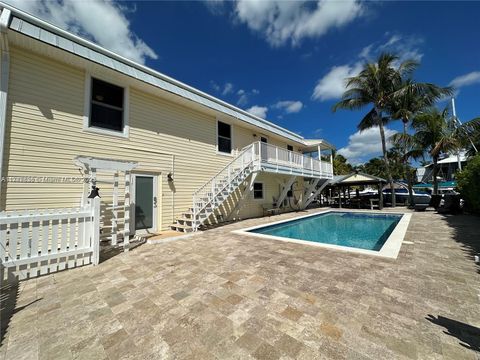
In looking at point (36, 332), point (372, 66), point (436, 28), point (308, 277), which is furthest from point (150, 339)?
point (372, 66)

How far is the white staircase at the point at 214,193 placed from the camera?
811cm

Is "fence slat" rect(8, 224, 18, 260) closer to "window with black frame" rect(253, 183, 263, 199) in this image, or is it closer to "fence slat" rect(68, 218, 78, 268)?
"fence slat" rect(68, 218, 78, 268)

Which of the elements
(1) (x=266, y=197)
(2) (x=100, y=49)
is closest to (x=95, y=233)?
(2) (x=100, y=49)

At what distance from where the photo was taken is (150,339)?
2209 mm

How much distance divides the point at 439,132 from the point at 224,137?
15.9 m

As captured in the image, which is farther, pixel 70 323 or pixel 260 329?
pixel 70 323

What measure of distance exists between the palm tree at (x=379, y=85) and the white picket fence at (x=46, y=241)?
1939 cm

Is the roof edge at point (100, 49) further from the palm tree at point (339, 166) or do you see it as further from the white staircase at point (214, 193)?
the palm tree at point (339, 166)

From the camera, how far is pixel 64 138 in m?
5.95

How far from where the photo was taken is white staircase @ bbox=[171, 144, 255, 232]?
8.11m

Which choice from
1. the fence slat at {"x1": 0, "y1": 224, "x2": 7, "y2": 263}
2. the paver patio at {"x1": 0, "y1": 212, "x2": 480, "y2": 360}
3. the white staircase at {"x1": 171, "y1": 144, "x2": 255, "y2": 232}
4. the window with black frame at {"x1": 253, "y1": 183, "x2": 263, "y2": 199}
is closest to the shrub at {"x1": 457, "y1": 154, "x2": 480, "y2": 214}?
the paver patio at {"x1": 0, "y1": 212, "x2": 480, "y2": 360}

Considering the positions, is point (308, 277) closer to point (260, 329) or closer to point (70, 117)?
point (260, 329)

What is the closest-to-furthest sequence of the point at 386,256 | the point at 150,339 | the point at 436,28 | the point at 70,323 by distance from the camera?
the point at 150,339 < the point at 70,323 < the point at 386,256 < the point at 436,28

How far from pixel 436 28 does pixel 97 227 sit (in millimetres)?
15040
